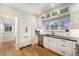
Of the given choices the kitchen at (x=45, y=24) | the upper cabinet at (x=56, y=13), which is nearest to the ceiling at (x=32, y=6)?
the kitchen at (x=45, y=24)

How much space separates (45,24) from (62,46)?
0.66 metres

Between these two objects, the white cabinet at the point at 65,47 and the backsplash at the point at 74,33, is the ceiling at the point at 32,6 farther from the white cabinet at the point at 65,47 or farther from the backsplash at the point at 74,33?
the white cabinet at the point at 65,47

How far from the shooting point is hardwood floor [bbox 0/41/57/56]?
55.6 inches

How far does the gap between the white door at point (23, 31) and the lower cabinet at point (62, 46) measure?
0.56 metres

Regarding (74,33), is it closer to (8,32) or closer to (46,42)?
(46,42)

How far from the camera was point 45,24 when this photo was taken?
1580 mm

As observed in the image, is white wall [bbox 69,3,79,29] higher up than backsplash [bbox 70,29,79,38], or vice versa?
white wall [bbox 69,3,79,29]

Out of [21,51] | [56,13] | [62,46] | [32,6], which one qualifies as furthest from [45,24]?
[21,51]

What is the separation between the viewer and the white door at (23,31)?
1512 millimetres

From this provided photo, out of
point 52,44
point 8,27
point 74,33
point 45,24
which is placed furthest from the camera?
point 52,44

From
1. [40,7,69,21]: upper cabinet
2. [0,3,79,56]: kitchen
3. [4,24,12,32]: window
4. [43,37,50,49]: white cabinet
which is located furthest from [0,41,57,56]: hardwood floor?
[40,7,69,21]: upper cabinet

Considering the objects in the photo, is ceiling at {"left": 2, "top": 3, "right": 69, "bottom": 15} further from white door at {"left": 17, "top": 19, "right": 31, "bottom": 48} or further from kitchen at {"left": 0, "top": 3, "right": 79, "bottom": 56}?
white door at {"left": 17, "top": 19, "right": 31, "bottom": 48}

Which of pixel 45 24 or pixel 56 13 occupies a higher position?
pixel 56 13

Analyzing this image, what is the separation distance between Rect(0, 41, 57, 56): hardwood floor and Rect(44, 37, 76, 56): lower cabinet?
0.15 m
